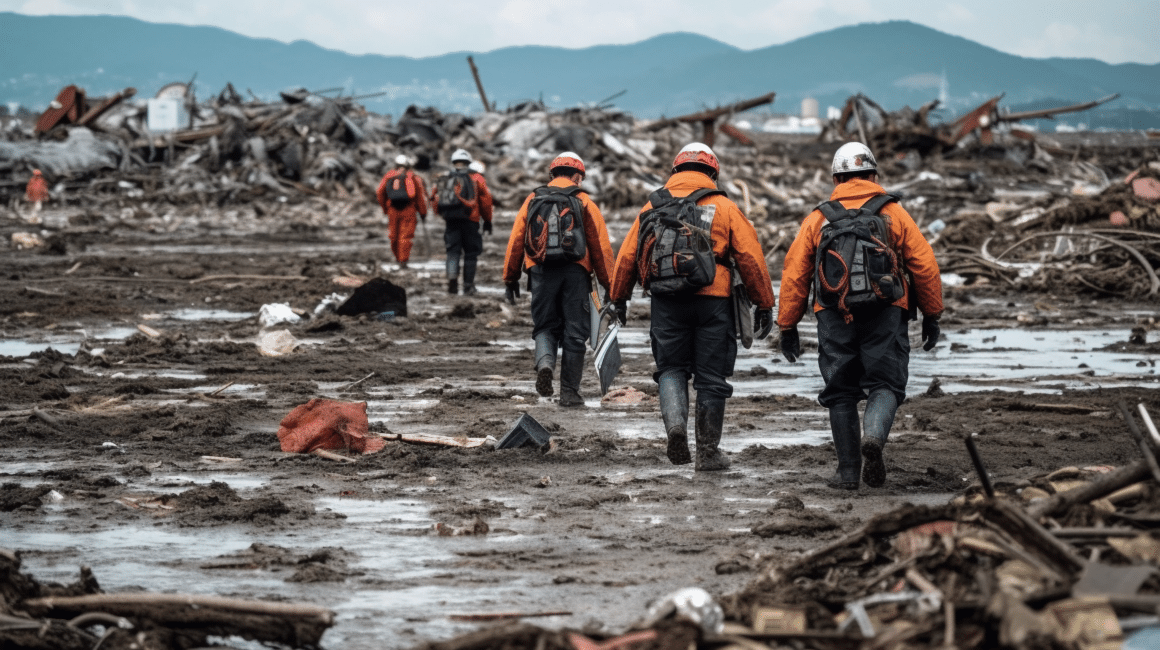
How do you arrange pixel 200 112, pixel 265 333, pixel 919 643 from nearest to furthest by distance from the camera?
1. pixel 919 643
2. pixel 265 333
3. pixel 200 112

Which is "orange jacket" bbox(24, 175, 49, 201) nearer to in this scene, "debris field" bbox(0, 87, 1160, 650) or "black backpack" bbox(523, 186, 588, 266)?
"debris field" bbox(0, 87, 1160, 650)

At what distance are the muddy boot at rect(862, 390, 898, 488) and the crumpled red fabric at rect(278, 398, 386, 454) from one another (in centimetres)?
282

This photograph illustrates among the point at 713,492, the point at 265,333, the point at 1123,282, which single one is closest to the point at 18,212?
the point at 265,333

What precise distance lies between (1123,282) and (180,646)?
1377cm

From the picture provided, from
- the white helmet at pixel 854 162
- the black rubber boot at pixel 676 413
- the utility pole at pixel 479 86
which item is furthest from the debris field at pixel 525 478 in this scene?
the utility pole at pixel 479 86

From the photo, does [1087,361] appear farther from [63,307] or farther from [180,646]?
[63,307]

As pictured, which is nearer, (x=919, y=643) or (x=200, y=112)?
(x=919, y=643)

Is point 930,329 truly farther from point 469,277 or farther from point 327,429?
point 469,277

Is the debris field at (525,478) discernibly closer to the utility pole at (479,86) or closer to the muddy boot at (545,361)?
the muddy boot at (545,361)

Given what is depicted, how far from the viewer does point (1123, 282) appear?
15.3 metres

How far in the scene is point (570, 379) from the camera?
924 cm

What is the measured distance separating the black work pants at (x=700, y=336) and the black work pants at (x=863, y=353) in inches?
27.3

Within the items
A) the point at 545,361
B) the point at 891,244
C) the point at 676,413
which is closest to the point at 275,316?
the point at 545,361

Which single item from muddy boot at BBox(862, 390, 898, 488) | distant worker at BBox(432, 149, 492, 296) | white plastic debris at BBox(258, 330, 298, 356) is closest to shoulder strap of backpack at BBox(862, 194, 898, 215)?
muddy boot at BBox(862, 390, 898, 488)
